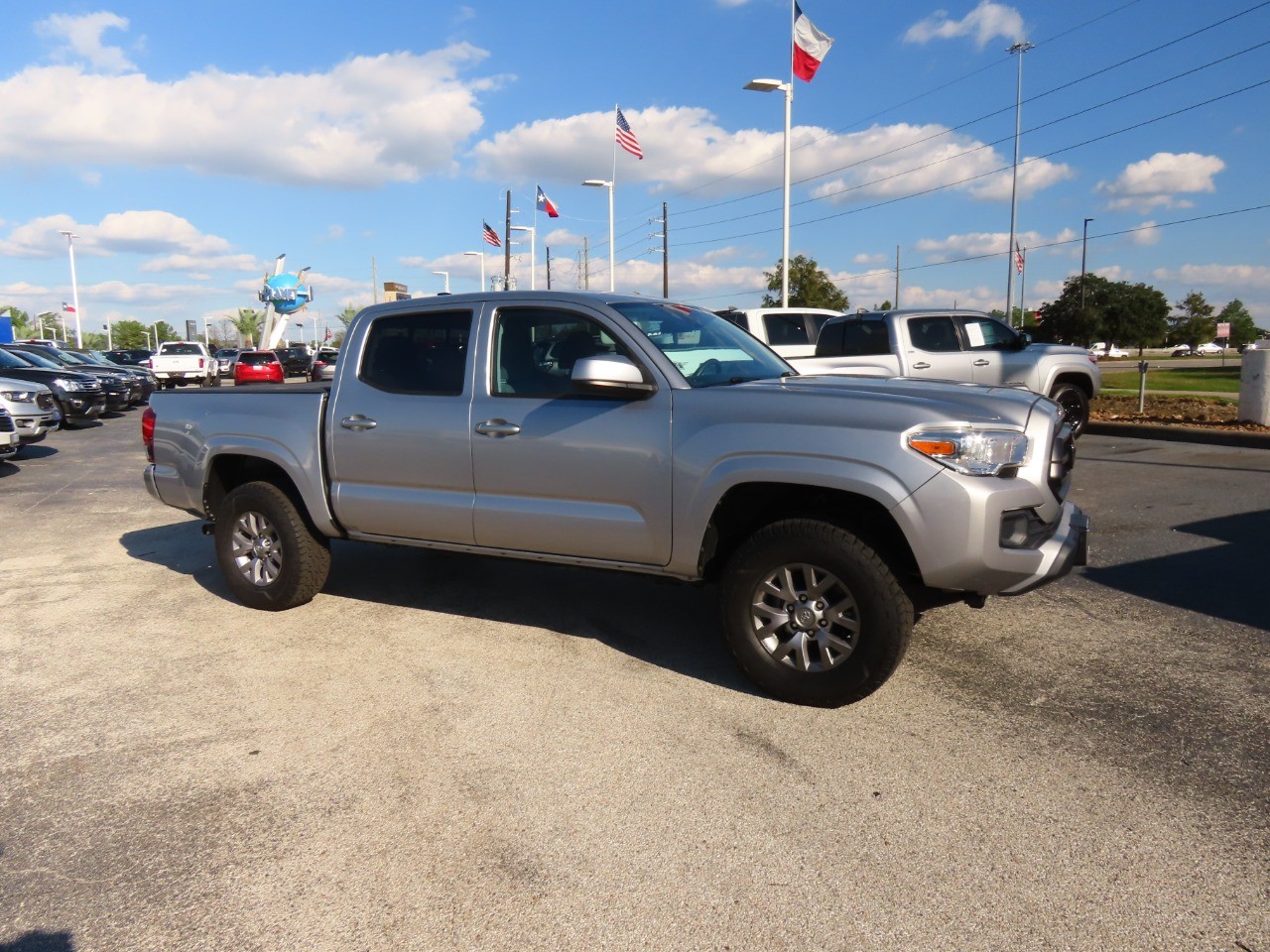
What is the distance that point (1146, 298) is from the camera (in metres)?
70.2

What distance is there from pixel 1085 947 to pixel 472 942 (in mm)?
1655

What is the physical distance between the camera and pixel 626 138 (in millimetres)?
26969

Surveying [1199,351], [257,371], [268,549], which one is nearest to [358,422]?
[268,549]

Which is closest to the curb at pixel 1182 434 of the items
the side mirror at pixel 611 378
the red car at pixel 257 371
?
the side mirror at pixel 611 378

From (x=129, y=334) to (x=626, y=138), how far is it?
394 ft

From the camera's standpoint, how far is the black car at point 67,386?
18.5 metres

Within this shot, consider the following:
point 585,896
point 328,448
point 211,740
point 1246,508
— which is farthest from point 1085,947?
point 1246,508

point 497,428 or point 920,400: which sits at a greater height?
point 920,400

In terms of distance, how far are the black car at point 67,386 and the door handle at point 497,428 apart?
17058 millimetres

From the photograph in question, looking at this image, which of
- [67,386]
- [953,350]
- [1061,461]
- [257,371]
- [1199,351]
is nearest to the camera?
[1061,461]

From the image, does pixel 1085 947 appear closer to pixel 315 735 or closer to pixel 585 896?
pixel 585 896

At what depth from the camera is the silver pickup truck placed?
3.84 m

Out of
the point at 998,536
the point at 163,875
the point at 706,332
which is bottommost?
the point at 163,875

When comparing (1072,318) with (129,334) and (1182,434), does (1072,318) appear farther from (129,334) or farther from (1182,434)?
(129,334)
